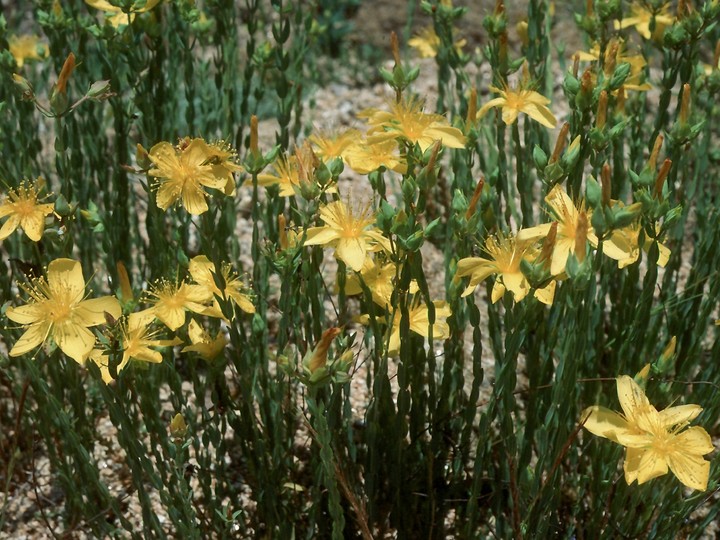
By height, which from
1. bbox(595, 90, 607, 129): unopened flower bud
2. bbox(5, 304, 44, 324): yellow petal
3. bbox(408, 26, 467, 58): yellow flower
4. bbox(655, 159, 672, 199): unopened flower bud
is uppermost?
bbox(595, 90, 607, 129): unopened flower bud

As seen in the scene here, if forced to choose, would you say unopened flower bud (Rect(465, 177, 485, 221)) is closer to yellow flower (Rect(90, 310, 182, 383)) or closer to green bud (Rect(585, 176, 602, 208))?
green bud (Rect(585, 176, 602, 208))

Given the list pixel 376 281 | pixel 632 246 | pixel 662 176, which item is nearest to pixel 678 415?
pixel 632 246

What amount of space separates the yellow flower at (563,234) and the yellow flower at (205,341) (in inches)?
29.4

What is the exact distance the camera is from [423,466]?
2.37 metres

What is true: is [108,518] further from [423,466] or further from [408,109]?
[408,109]

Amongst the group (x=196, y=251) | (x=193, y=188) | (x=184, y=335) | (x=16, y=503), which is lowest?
(x=16, y=503)

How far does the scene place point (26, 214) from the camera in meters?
Answer: 2.08

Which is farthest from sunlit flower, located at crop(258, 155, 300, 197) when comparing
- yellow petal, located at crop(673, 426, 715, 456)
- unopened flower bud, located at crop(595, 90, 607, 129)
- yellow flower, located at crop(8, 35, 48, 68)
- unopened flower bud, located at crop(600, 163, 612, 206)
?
yellow flower, located at crop(8, 35, 48, 68)

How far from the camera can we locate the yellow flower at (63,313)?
184cm

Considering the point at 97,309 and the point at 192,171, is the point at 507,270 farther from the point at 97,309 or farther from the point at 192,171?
the point at 97,309

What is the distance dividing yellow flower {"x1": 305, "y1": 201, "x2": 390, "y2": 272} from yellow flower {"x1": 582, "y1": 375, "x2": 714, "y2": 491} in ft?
1.88

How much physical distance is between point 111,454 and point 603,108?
1.79 m

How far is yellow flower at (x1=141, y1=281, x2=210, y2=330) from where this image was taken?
202cm

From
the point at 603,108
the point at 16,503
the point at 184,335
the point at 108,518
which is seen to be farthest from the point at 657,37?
the point at 16,503
